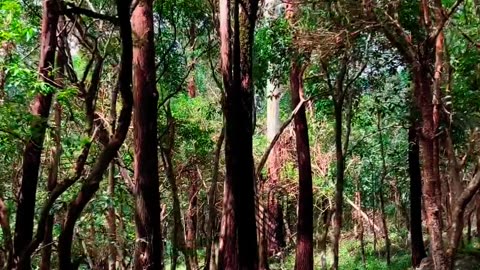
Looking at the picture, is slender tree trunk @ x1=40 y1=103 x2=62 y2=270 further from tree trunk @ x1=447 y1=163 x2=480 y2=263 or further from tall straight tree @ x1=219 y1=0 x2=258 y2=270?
tree trunk @ x1=447 y1=163 x2=480 y2=263

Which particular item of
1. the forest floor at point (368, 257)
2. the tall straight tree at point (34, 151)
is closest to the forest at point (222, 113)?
the tall straight tree at point (34, 151)

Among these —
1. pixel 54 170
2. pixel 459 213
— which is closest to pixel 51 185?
pixel 54 170

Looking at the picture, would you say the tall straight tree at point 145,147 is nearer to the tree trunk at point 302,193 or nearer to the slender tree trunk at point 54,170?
the slender tree trunk at point 54,170

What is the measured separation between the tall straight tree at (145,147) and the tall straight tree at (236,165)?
101cm

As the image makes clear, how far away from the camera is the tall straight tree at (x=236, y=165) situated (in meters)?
8.35

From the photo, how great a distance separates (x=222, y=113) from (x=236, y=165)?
3.42 m

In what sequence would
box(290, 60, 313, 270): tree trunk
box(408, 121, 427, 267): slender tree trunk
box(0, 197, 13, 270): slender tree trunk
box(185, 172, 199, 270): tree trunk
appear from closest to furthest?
box(0, 197, 13, 270): slender tree trunk < box(290, 60, 313, 270): tree trunk < box(408, 121, 427, 267): slender tree trunk < box(185, 172, 199, 270): tree trunk

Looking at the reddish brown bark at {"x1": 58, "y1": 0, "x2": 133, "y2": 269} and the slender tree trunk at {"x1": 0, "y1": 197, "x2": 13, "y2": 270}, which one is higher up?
the reddish brown bark at {"x1": 58, "y1": 0, "x2": 133, "y2": 269}

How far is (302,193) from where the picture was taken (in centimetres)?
1207

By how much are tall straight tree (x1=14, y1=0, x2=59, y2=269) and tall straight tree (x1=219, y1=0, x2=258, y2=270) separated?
3233 mm

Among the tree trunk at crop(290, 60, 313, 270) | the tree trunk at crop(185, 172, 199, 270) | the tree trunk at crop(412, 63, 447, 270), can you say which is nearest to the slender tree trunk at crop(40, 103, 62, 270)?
the tree trunk at crop(412, 63, 447, 270)

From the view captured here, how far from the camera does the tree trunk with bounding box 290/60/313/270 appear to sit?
11.8m

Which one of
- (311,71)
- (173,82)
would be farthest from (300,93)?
(173,82)

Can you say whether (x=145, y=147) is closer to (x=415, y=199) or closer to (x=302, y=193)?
(x=302, y=193)
